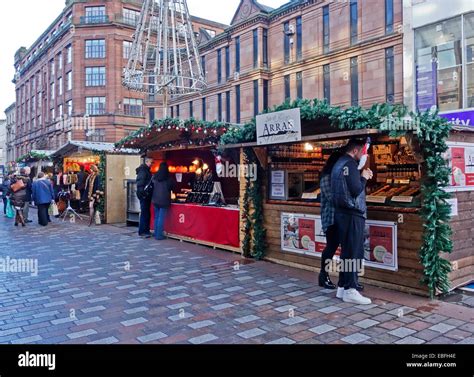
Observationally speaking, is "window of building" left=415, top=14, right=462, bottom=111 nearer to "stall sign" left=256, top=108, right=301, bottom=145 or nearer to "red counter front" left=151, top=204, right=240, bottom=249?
"red counter front" left=151, top=204, right=240, bottom=249

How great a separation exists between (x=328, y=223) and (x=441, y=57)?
14.0 meters

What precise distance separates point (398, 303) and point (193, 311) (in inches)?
99.8

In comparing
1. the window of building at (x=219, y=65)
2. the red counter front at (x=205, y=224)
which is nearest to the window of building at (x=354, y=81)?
the window of building at (x=219, y=65)

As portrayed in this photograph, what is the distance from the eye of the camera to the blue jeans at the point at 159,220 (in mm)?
10798

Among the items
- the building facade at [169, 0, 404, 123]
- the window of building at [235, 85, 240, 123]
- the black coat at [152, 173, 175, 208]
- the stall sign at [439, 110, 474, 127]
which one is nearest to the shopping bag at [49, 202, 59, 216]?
the black coat at [152, 173, 175, 208]

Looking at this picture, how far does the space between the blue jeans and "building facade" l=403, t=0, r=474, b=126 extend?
431 inches

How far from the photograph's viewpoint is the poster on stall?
585 cm

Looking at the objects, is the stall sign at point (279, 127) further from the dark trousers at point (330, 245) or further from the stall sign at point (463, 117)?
the stall sign at point (463, 117)

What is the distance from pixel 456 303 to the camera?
5.12 metres

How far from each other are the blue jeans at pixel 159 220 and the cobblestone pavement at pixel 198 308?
2633 mm

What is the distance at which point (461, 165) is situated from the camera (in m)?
5.86

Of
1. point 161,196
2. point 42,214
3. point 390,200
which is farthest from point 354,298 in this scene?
point 42,214
